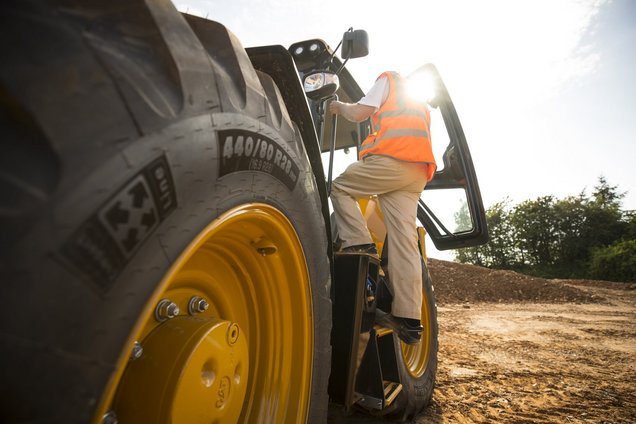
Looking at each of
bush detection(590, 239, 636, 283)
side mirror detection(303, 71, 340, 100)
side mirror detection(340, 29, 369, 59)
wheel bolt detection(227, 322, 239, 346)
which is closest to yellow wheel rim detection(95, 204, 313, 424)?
wheel bolt detection(227, 322, 239, 346)

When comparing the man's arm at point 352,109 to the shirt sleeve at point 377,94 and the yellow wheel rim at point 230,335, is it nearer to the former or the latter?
the shirt sleeve at point 377,94

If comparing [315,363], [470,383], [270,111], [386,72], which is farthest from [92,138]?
[470,383]

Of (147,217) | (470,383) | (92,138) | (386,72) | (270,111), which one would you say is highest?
(386,72)

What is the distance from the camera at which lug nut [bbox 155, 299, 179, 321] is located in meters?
1.04

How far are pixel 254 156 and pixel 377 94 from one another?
5.66 feet

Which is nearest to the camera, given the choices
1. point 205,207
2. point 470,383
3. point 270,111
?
point 205,207

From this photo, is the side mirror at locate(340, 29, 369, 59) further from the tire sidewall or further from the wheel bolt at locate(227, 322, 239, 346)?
the wheel bolt at locate(227, 322, 239, 346)

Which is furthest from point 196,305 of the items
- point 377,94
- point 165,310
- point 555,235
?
point 555,235

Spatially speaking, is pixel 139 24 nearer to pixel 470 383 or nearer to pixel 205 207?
pixel 205 207

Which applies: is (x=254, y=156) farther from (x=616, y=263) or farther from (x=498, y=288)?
(x=616, y=263)

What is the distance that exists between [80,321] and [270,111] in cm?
80

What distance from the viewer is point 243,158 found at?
0.97m

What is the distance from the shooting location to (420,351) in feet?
10.1

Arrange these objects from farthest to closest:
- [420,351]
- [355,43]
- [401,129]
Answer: [420,351]
[401,129]
[355,43]
